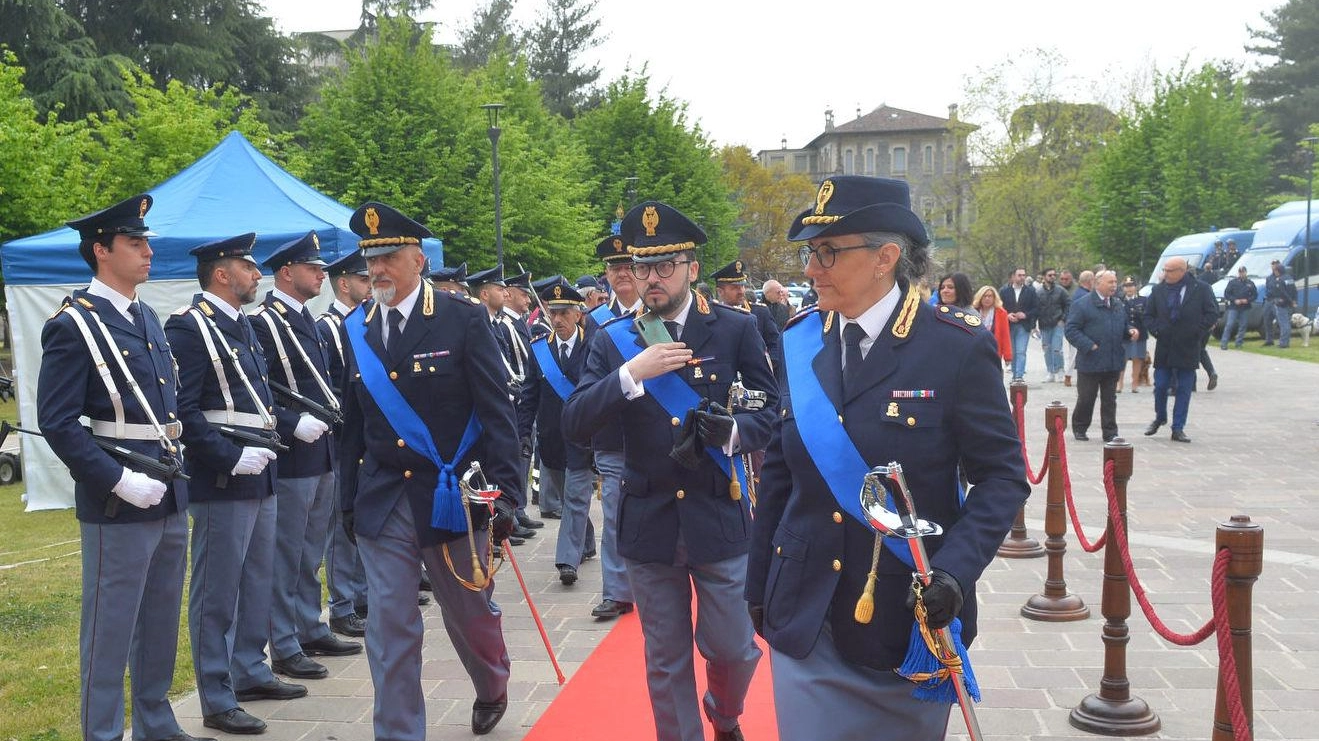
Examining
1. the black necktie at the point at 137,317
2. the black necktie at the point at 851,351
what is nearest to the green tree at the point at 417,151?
the black necktie at the point at 137,317

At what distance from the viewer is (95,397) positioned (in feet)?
17.2

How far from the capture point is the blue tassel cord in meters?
3.14

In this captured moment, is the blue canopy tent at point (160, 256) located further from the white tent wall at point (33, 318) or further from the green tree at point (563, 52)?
the green tree at point (563, 52)

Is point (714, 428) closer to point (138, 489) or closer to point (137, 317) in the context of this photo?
point (138, 489)

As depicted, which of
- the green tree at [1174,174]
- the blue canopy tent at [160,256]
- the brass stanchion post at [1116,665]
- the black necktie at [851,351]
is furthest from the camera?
the green tree at [1174,174]

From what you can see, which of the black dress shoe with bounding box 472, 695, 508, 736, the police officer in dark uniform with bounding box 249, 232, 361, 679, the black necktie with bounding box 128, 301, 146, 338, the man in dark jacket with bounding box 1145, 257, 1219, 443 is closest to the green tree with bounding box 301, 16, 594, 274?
the man in dark jacket with bounding box 1145, 257, 1219, 443

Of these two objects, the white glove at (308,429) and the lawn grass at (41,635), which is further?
the white glove at (308,429)

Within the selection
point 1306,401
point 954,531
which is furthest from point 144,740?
point 1306,401

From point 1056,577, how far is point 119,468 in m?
5.57

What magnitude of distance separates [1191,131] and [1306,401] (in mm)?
35335

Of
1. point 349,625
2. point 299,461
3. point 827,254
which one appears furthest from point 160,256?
point 827,254

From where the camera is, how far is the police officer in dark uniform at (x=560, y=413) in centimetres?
898

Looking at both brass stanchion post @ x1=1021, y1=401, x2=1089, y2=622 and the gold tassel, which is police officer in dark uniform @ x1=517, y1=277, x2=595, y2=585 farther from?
the gold tassel

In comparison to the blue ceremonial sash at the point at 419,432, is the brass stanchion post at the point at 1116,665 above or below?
below
